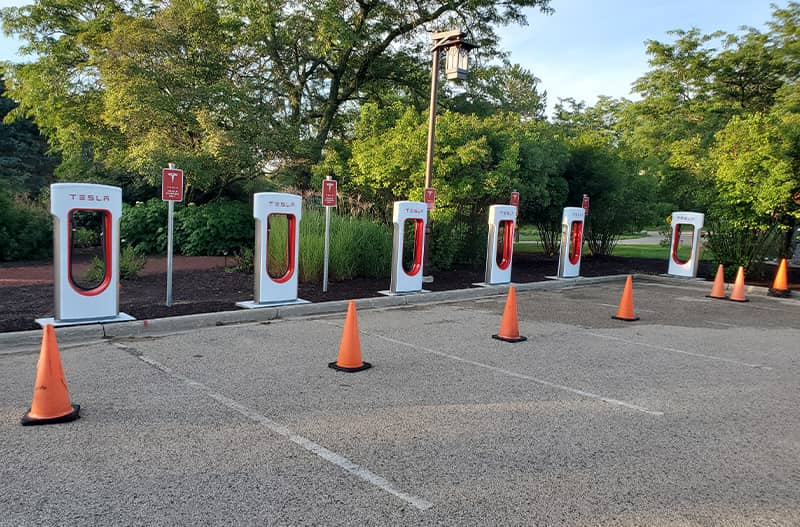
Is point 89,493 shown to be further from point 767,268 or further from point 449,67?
point 767,268

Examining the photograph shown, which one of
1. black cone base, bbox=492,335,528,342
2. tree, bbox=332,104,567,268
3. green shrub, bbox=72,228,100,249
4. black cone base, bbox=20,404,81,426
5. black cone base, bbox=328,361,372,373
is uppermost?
tree, bbox=332,104,567,268

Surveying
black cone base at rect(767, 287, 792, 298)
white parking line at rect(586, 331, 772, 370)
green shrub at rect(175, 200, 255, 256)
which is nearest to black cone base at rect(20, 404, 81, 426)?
white parking line at rect(586, 331, 772, 370)

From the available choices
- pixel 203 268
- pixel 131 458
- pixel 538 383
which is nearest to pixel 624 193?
pixel 203 268

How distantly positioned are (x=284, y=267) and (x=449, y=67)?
5.43 meters

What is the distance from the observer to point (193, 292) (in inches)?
405

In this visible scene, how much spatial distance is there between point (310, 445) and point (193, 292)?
23.0ft

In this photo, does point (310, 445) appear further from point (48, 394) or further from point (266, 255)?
point (266, 255)

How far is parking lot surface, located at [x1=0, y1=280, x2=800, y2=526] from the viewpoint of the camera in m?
3.23

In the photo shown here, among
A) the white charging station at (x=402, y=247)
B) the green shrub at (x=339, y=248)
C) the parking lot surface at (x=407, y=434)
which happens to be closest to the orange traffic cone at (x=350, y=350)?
the parking lot surface at (x=407, y=434)

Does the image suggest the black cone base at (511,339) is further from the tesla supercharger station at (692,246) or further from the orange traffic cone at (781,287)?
the tesla supercharger station at (692,246)

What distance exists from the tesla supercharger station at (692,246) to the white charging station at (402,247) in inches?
316

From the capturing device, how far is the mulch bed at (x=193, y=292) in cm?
820

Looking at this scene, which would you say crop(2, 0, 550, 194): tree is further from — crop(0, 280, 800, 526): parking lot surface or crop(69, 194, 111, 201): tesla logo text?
crop(0, 280, 800, 526): parking lot surface

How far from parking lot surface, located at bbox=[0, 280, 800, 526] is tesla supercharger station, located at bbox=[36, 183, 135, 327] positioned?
2.76 feet
